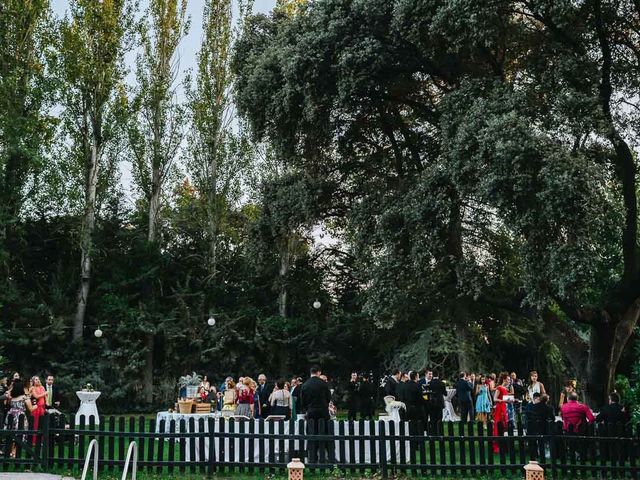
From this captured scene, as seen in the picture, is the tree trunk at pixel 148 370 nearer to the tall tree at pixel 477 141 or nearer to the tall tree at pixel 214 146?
the tall tree at pixel 214 146

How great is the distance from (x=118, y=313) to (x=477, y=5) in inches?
767

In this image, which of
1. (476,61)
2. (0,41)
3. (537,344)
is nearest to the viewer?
(476,61)

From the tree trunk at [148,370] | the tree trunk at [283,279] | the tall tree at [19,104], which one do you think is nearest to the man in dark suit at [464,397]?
the tree trunk at [283,279]

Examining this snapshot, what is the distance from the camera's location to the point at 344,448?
36.6 feet

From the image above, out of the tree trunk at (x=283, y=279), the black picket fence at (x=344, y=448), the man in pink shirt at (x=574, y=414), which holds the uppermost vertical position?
the tree trunk at (x=283, y=279)

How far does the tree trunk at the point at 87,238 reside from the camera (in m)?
27.0

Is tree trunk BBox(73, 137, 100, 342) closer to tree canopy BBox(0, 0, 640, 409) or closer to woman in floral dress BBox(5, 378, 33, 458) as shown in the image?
tree canopy BBox(0, 0, 640, 409)

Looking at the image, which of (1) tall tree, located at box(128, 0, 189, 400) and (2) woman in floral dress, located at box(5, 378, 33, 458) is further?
(1) tall tree, located at box(128, 0, 189, 400)

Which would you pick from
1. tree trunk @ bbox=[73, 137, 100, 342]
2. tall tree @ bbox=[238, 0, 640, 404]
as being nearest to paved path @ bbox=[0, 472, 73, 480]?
tall tree @ bbox=[238, 0, 640, 404]

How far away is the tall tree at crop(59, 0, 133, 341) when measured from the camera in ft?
89.8

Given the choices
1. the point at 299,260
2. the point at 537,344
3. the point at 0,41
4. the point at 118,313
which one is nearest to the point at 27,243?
the point at 118,313

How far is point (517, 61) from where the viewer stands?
676 inches

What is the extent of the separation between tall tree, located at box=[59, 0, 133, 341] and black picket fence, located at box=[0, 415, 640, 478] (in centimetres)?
1658

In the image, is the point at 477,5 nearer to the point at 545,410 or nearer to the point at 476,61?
the point at 476,61
